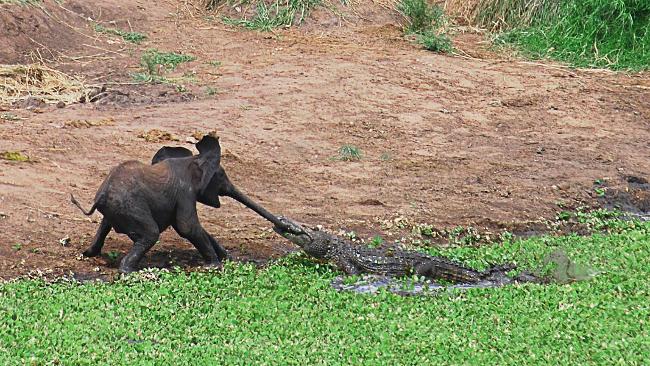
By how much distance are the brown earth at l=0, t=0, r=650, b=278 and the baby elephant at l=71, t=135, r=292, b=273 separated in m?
0.27

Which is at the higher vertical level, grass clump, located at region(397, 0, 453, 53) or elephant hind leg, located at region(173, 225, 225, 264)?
elephant hind leg, located at region(173, 225, 225, 264)

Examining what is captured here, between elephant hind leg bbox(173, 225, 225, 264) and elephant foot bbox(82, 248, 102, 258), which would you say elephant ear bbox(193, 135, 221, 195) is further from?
elephant foot bbox(82, 248, 102, 258)

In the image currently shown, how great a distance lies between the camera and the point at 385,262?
8664mm

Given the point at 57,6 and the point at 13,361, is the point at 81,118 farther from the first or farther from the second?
the point at 13,361

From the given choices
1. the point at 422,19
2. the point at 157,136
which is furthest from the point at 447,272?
the point at 422,19


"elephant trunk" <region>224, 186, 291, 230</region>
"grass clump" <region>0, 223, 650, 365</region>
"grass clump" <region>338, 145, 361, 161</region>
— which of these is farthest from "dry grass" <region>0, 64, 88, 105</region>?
"grass clump" <region>0, 223, 650, 365</region>

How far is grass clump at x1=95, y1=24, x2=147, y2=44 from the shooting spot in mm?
15250

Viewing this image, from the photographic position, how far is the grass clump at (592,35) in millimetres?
16656

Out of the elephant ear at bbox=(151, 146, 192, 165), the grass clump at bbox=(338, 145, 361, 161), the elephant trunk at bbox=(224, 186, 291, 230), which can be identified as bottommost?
the grass clump at bbox=(338, 145, 361, 161)

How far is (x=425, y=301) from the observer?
793 cm

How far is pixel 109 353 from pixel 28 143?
480cm

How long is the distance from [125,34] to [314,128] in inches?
160

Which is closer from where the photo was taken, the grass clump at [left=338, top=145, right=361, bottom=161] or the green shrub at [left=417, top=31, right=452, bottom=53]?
the grass clump at [left=338, top=145, right=361, bottom=161]

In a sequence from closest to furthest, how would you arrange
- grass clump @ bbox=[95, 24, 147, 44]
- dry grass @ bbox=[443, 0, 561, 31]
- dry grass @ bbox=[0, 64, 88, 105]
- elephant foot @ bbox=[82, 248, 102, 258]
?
elephant foot @ bbox=[82, 248, 102, 258] → dry grass @ bbox=[0, 64, 88, 105] → grass clump @ bbox=[95, 24, 147, 44] → dry grass @ bbox=[443, 0, 561, 31]
